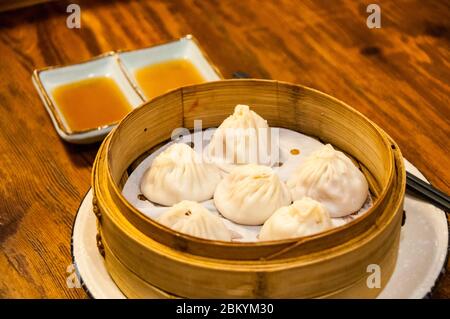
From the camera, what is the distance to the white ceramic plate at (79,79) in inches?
77.0

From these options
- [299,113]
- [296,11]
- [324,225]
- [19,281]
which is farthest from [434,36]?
[19,281]

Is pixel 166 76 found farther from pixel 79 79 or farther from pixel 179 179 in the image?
pixel 179 179

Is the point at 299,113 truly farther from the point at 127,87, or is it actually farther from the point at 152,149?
the point at 127,87

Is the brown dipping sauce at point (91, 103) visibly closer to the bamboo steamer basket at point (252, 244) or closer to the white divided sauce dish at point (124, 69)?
the white divided sauce dish at point (124, 69)

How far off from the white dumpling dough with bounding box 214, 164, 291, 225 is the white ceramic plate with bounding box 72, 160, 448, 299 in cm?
31

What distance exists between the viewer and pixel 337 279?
1.20m

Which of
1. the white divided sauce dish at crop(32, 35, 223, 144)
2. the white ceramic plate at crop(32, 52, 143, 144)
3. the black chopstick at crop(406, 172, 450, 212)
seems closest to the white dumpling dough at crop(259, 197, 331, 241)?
the black chopstick at crop(406, 172, 450, 212)

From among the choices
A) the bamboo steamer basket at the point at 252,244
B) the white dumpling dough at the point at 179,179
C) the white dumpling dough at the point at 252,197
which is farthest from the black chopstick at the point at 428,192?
the white dumpling dough at the point at 179,179

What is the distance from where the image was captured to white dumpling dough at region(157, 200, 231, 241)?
1.31 metres

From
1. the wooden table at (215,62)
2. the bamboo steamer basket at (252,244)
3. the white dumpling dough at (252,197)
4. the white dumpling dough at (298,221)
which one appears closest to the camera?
the bamboo steamer basket at (252,244)

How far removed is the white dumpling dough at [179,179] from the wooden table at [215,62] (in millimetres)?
309

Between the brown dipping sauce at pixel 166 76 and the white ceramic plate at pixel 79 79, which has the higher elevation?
the white ceramic plate at pixel 79 79

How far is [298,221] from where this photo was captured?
1295 millimetres

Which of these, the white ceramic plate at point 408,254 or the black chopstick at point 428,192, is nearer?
the white ceramic plate at point 408,254
